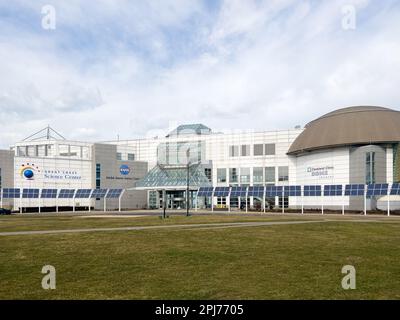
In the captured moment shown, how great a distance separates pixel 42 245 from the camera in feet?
69.5

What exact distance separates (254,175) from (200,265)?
7462 cm

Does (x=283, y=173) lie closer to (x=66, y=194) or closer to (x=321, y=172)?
(x=321, y=172)

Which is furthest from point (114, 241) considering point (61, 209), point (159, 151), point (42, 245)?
point (159, 151)

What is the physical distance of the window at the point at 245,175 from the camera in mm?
89875

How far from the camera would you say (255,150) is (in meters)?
90.1

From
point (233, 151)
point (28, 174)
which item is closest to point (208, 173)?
point (233, 151)

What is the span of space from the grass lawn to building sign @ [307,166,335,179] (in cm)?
4929

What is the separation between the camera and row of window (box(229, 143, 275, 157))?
8862 centimetres

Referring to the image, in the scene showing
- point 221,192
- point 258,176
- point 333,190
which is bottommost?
point 221,192

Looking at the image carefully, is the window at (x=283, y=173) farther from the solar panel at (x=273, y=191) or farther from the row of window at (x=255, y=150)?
the solar panel at (x=273, y=191)

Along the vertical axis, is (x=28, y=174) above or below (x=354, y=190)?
above

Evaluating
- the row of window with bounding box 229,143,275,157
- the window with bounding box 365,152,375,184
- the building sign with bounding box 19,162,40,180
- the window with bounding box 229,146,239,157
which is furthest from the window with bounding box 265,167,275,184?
the building sign with bounding box 19,162,40,180

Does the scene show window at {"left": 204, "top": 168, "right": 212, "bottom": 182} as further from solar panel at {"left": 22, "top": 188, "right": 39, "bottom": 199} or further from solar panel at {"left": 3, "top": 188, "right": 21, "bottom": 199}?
solar panel at {"left": 3, "top": 188, "right": 21, "bottom": 199}
